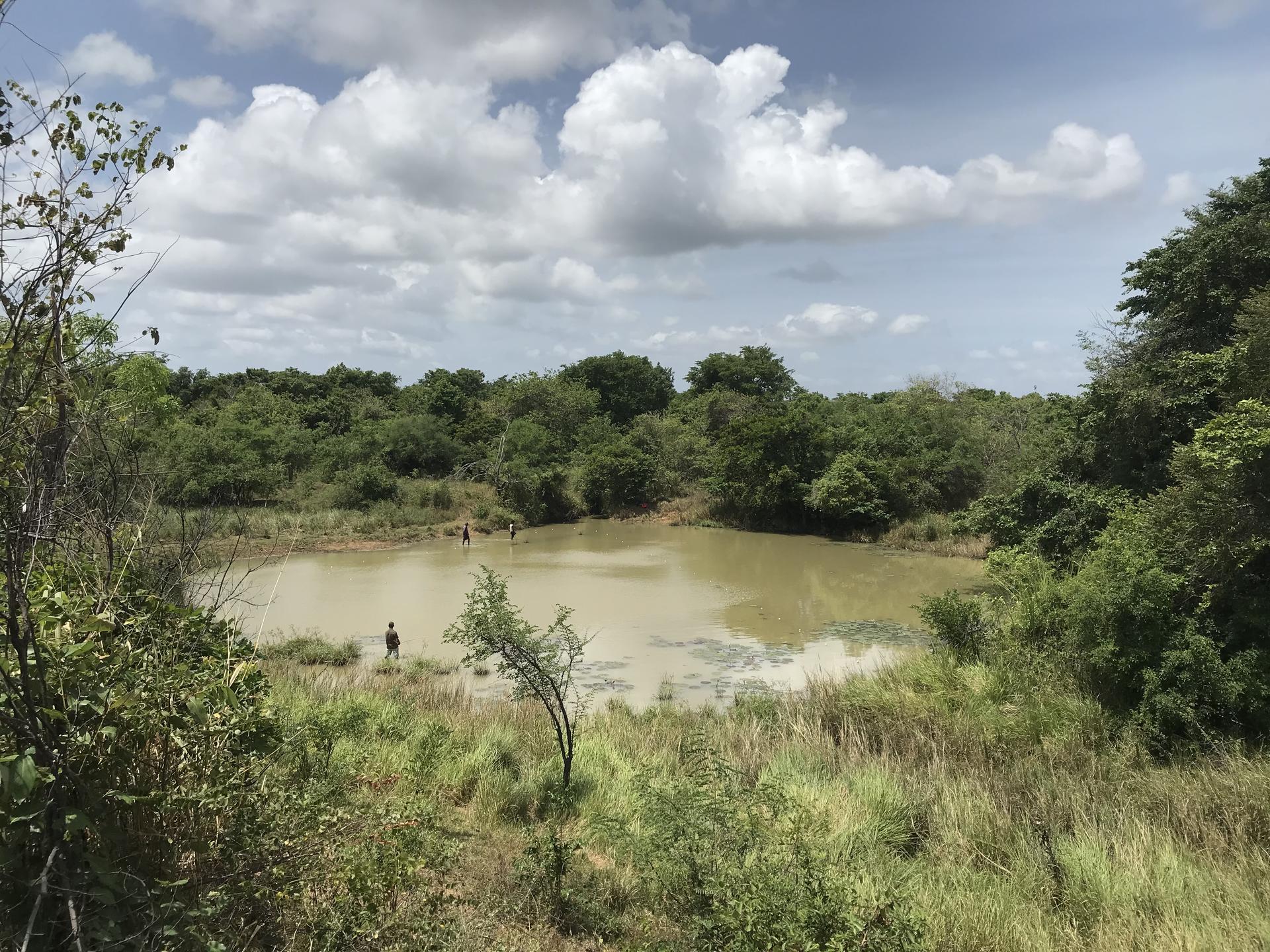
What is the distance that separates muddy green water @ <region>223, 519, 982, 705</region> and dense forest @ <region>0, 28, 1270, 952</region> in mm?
2313

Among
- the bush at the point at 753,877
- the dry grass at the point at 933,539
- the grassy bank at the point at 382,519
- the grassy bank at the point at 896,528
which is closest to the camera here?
the bush at the point at 753,877

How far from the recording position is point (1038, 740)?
8.20 metres

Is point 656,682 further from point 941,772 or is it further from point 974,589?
point 974,589

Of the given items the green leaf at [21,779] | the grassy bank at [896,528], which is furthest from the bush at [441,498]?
the green leaf at [21,779]

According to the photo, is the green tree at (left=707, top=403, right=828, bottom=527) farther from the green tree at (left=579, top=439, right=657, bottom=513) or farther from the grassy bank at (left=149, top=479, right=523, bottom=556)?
the grassy bank at (left=149, top=479, right=523, bottom=556)

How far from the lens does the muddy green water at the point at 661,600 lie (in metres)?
13.1

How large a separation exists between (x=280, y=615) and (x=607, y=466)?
19.0 m

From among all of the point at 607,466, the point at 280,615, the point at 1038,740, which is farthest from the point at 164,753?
the point at 607,466

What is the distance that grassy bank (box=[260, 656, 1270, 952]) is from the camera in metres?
3.84

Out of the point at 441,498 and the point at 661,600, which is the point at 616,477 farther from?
the point at 661,600

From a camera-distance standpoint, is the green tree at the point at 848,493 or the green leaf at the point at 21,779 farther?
the green tree at the point at 848,493

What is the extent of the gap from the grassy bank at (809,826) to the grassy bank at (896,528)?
43.9 ft

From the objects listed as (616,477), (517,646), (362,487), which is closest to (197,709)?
(517,646)

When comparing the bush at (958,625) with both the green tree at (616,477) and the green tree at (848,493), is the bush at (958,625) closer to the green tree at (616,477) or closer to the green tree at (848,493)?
the green tree at (848,493)
